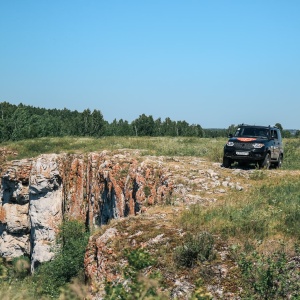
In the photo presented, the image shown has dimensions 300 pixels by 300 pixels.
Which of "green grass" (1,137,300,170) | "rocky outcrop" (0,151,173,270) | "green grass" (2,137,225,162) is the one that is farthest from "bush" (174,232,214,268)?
"green grass" (2,137,225,162)

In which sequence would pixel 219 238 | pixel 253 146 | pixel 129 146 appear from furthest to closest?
pixel 129 146
pixel 253 146
pixel 219 238

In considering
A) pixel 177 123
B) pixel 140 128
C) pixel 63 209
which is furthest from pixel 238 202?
pixel 177 123

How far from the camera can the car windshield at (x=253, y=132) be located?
70.9ft

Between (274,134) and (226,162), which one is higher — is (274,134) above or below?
above

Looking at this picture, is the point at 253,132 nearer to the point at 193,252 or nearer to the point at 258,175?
the point at 258,175

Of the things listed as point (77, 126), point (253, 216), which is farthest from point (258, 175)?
point (77, 126)

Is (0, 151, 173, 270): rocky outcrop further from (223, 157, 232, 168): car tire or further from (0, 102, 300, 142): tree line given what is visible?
(0, 102, 300, 142): tree line

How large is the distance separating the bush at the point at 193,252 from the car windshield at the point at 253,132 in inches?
475

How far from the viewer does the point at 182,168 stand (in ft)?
69.5

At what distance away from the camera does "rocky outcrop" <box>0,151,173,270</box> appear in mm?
26578

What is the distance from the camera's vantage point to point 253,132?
2180 centimetres

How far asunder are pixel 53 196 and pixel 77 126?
69.3 m

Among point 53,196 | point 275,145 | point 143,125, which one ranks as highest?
point 143,125

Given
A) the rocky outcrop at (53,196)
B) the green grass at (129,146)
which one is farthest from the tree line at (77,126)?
the rocky outcrop at (53,196)
